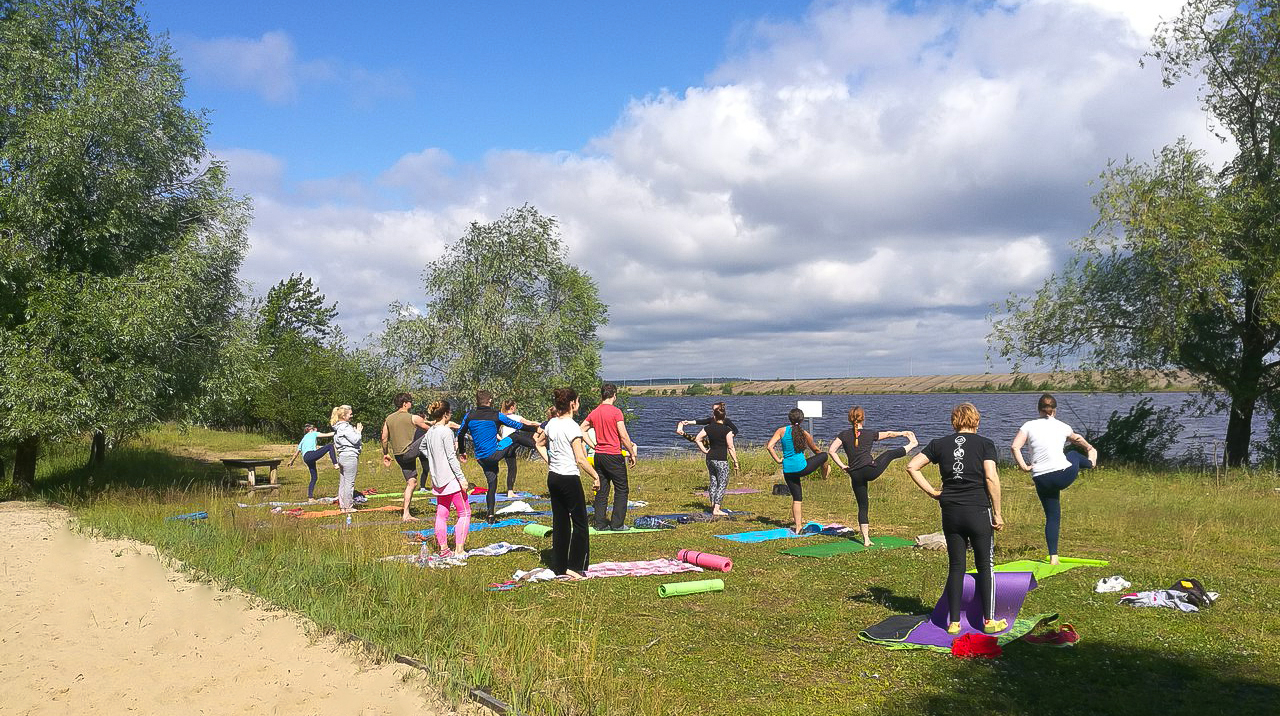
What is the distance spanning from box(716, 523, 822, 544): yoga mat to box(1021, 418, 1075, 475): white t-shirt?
3562 millimetres

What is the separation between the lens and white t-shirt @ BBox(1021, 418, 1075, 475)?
9419mm

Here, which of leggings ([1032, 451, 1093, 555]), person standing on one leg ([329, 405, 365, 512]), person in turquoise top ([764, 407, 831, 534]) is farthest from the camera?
person standing on one leg ([329, 405, 365, 512])

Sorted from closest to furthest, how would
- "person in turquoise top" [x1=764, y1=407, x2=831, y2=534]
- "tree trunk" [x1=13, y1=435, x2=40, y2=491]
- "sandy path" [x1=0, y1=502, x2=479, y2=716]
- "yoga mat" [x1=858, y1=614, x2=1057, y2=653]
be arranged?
"sandy path" [x1=0, y1=502, x2=479, y2=716]
"yoga mat" [x1=858, y1=614, x2=1057, y2=653]
"person in turquoise top" [x1=764, y1=407, x2=831, y2=534]
"tree trunk" [x1=13, y1=435, x2=40, y2=491]

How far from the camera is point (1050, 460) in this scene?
946cm

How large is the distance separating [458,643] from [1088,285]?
73.5 feet

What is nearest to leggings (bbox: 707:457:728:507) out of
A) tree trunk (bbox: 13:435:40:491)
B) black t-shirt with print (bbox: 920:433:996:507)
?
black t-shirt with print (bbox: 920:433:996:507)

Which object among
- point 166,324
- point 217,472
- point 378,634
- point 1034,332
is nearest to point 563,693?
point 378,634

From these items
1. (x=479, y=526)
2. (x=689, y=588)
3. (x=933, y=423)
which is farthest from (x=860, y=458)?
(x=933, y=423)

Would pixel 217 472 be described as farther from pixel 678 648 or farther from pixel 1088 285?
pixel 1088 285

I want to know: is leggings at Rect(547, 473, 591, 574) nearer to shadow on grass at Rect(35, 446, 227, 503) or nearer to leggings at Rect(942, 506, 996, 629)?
leggings at Rect(942, 506, 996, 629)

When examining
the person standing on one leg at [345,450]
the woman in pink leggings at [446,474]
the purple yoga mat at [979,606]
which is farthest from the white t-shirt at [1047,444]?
Answer: the person standing on one leg at [345,450]

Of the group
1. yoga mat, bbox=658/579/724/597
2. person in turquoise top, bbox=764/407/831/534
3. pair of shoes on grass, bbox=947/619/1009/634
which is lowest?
yoga mat, bbox=658/579/724/597

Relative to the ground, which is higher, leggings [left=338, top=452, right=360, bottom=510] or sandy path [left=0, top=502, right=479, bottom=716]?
leggings [left=338, top=452, right=360, bottom=510]

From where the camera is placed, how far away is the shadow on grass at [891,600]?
7.77 metres
